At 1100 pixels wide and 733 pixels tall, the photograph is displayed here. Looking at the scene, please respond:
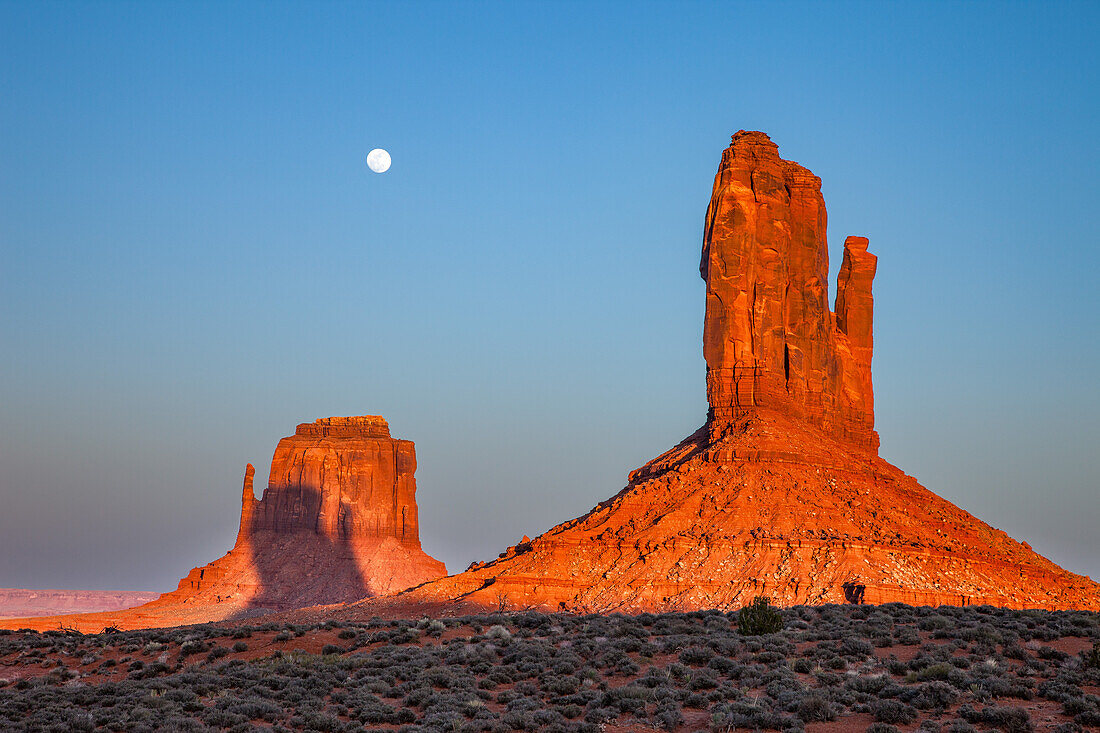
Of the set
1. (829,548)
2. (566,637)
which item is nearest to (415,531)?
(829,548)

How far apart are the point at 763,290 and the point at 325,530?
66.1 metres

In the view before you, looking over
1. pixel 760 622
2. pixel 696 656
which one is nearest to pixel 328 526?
pixel 760 622

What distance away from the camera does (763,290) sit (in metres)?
63.9

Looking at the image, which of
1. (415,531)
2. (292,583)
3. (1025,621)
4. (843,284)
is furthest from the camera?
(415,531)

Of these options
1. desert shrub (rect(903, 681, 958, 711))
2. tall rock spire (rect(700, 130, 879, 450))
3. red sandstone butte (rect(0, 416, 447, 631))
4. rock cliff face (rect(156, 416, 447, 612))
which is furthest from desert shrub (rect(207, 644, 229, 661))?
rock cliff face (rect(156, 416, 447, 612))

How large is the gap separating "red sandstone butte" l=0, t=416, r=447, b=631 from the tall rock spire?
2025 inches

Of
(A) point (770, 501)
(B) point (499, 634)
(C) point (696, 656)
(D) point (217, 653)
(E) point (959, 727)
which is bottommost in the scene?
(E) point (959, 727)

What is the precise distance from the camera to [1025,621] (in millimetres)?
31125

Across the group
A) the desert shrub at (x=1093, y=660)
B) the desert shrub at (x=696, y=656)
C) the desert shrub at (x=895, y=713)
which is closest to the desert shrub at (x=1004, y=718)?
the desert shrub at (x=895, y=713)

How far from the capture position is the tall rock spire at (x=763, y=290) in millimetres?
63062

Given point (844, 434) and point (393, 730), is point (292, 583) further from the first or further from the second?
point (393, 730)

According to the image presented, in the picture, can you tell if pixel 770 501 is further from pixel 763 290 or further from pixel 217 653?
pixel 217 653

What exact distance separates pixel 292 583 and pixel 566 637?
79.3m

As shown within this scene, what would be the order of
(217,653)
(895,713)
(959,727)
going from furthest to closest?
(217,653)
(895,713)
(959,727)
